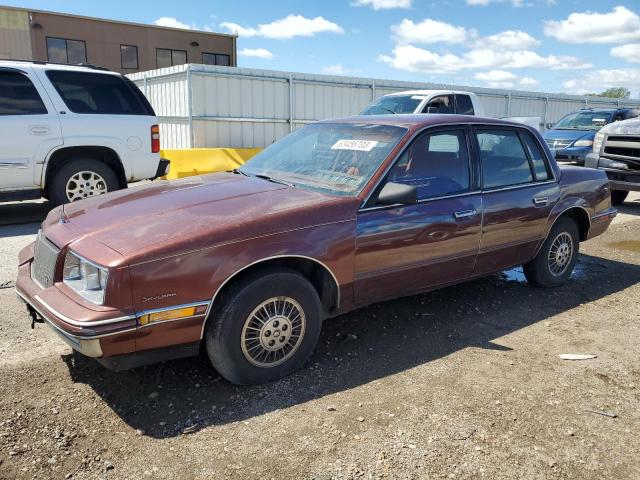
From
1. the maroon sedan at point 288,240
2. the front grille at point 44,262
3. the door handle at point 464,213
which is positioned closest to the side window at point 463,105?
the maroon sedan at point 288,240

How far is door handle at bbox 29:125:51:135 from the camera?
7.06 metres

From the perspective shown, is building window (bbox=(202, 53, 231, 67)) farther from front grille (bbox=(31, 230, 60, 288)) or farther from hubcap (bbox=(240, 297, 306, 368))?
hubcap (bbox=(240, 297, 306, 368))

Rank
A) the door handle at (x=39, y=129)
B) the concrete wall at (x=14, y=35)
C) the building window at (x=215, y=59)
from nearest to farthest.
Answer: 1. the door handle at (x=39, y=129)
2. the concrete wall at (x=14, y=35)
3. the building window at (x=215, y=59)

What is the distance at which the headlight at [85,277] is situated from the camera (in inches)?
108

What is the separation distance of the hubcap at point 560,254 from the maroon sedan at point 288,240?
0.29 meters

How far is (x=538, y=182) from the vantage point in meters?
4.79

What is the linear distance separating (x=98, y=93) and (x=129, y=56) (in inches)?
1081

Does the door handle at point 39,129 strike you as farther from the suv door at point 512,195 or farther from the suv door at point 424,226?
the suv door at point 512,195

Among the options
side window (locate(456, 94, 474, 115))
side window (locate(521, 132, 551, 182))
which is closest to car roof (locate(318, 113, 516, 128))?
side window (locate(521, 132, 551, 182))

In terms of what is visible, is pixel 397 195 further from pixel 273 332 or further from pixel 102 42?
pixel 102 42

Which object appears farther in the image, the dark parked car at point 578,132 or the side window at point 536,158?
the dark parked car at point 578,132

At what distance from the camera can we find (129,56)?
32250mm

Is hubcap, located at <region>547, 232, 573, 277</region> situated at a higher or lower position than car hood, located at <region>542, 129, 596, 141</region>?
lower

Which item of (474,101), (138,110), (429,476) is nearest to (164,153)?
(138,110)
